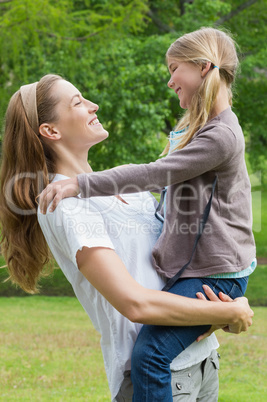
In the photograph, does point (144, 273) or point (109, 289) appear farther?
point (144, 273)

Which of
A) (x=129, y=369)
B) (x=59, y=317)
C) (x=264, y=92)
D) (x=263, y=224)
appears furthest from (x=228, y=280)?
(x=263, y=224)

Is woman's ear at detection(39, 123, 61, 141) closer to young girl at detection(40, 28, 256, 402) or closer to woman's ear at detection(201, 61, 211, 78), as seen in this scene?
young girl at detection(40, 28, 256, 402)

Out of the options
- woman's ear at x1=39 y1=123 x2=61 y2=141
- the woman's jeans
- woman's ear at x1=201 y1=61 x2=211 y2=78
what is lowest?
the woman's jeans

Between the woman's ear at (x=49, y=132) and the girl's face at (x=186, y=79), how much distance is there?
0.44 metres

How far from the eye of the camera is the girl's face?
1856 millimetres

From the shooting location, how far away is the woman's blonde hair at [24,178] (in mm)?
1842

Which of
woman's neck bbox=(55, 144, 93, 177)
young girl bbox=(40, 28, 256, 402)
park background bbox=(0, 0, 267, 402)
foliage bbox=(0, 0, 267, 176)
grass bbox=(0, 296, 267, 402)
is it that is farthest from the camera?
foliage bbox=(0, 0, 267, 176)

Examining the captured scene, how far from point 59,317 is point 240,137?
23.0 feet

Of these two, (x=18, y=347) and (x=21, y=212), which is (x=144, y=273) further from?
(x=18, y=347)

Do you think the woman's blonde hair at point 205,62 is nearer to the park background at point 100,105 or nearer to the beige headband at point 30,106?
the beige headband at point 30,106

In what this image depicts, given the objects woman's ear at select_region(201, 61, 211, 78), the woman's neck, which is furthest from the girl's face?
the woman's neck

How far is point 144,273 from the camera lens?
1663 millimetres

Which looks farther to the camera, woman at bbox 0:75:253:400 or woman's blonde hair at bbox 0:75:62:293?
woman's blonde hair at bbox 0:75:62:293

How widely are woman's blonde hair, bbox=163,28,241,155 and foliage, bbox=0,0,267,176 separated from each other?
6339mm
